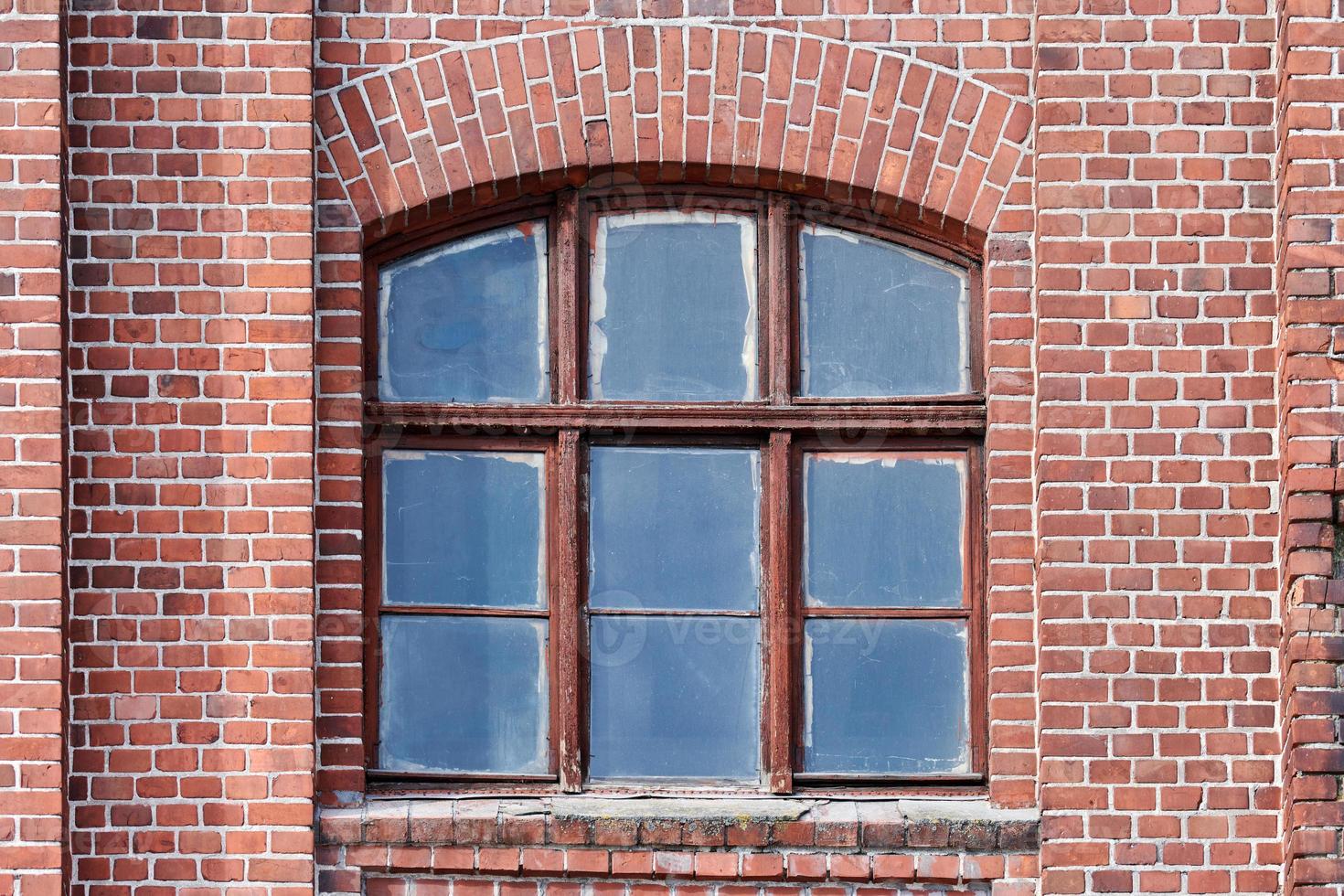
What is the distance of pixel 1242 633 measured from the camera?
3951 mm

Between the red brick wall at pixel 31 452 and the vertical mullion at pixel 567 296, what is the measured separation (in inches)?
54.0

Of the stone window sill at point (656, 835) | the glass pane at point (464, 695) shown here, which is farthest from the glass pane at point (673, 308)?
the stone window sill at point (656, 835)

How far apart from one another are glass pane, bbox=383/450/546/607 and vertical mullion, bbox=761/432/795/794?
0.67 metres

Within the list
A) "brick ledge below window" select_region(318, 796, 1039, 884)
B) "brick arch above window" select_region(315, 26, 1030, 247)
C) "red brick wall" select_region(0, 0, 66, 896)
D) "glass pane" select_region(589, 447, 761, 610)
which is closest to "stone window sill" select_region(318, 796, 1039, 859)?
"brick ledge below window" select_region(318, 796, 1039, 884)

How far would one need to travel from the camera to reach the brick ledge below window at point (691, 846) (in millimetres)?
3945

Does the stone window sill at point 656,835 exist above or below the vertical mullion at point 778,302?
below

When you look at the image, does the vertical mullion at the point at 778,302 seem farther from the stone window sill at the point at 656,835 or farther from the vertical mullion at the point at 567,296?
the stone window sill at the point at 656,835

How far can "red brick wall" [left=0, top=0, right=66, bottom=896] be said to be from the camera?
3.79m

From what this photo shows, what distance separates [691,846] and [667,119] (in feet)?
6.77

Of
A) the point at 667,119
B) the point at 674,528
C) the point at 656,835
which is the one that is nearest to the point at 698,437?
the point at 674,528

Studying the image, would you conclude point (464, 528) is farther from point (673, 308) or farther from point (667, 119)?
point (667, 119)

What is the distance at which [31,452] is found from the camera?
3850 millimetres

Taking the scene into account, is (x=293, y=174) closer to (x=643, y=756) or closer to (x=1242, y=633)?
(x=643, y=756)

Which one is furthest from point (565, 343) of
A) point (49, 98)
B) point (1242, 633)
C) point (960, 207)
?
point (1242, 633)
